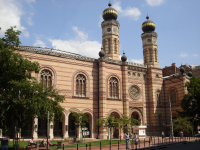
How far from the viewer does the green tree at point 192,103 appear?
1218 inches

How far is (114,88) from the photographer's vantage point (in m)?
32.1

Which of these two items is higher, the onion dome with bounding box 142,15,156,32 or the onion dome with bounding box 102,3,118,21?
the onion dome with bounding box 102,3,118,21

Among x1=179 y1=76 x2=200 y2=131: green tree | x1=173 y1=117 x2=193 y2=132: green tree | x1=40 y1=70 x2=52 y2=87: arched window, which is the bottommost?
x1=173 y1=117 x2=193 y2=132: green tree

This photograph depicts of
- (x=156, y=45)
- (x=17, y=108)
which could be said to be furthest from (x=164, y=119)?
(x=17, y=108)

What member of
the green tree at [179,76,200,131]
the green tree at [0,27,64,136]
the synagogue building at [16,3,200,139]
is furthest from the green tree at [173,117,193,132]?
the green tree at [0,27,64,136]

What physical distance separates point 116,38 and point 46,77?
1463 cm

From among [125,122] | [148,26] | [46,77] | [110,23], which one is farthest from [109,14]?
[125,122]

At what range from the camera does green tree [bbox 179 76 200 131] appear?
30.9 meters

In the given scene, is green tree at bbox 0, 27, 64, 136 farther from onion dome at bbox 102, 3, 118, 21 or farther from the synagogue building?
onion dome at bbox 102, 3, 118, 21

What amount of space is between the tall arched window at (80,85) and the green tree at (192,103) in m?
14.6

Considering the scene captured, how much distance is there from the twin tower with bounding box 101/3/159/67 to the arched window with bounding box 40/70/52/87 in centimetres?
1136

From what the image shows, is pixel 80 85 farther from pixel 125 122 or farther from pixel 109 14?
pixel 109 14

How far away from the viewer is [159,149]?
17.6m

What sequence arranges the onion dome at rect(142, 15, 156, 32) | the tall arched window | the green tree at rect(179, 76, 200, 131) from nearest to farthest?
the tall arched window, the green tree at rect(179, 76, 200, 131), the onion dome at rect(142, 15, 156, 32)
